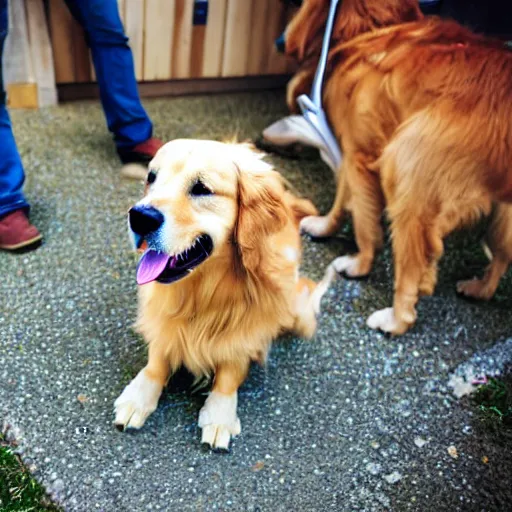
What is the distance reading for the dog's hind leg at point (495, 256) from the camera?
2.14 metres

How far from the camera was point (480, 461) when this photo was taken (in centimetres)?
188

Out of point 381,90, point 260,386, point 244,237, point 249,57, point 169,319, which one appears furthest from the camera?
point 249,57

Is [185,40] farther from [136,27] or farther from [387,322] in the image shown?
[387,322]

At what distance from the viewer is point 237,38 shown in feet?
12.4

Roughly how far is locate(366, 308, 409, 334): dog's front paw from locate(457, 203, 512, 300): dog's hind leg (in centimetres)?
45

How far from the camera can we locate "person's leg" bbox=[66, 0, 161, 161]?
2697 millimetres

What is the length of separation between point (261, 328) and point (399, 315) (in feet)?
2.44

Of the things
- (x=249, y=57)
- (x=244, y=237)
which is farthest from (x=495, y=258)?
(x=249, y=57)

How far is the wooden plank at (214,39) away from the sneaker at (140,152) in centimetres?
97

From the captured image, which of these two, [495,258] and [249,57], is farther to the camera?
[249,57]

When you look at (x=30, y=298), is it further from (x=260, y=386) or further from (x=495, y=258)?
(x=495, y=258)

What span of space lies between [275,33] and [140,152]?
147 centimetres

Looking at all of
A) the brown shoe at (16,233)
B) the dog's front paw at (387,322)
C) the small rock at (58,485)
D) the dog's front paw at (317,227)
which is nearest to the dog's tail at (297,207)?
the dog's front paw at (387,322)

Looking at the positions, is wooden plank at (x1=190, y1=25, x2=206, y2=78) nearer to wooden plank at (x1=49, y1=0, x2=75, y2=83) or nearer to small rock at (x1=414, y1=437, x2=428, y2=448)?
wooden plank at (x1=49, y1=0, x2=75, y2=83)
